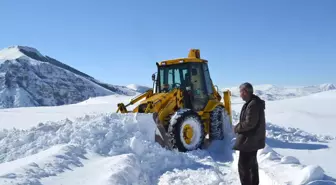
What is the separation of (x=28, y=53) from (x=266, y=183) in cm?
18356

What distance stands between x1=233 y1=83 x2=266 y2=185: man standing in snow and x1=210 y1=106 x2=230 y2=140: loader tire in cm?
508

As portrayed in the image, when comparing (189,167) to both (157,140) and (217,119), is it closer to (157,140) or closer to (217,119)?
(157,140)

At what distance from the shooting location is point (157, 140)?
8820 mm

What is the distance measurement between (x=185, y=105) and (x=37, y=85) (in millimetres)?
143850

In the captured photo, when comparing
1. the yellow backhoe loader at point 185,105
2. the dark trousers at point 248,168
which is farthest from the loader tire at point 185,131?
the dark trousers at point 248,168

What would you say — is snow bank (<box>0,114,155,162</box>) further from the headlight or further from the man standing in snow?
the man standing in snow

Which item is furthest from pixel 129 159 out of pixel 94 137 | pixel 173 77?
pixel 173 77

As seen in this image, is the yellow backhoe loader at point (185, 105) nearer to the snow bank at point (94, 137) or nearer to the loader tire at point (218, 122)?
the loader tire at point (218, 122)

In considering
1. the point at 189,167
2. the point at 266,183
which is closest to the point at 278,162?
the point at 266,183

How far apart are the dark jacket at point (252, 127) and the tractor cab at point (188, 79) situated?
203 inches

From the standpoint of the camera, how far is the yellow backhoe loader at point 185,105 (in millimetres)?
8805

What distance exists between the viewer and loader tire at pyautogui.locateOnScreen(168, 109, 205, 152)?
28.2ft

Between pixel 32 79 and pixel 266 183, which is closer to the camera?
pixel 266 183

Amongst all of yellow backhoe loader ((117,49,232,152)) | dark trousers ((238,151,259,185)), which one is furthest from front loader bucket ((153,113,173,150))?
dark trousers ((238,151,259,185))
